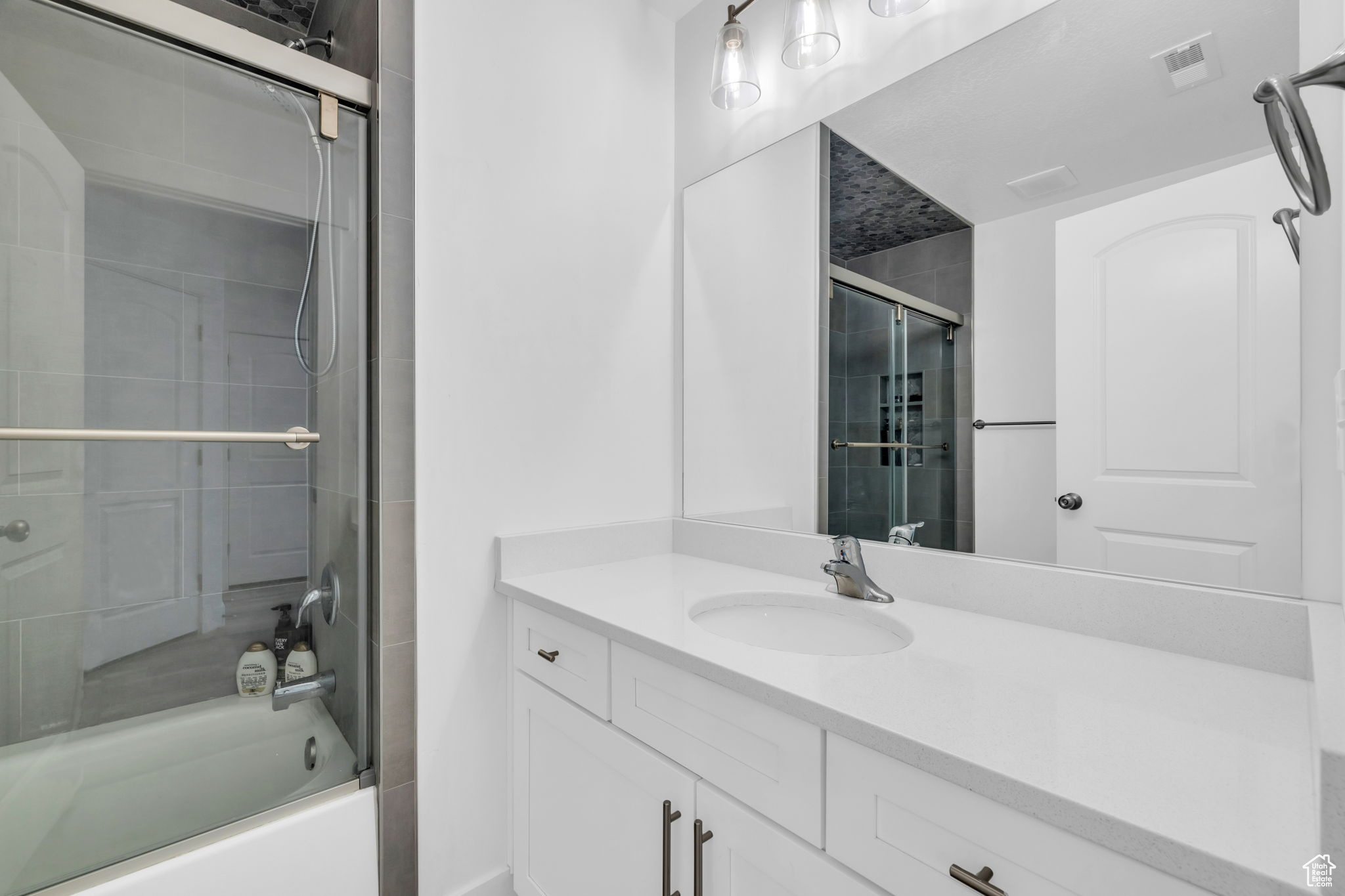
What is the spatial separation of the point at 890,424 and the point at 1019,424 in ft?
0.89

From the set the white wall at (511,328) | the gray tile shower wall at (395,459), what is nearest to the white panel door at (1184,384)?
the white wall at (511,328)

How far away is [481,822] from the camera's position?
135 centimetres

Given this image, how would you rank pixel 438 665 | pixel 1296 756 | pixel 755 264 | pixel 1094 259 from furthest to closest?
pixel 755 264, pixel 438 665, pixel 1094 259, pixel 1296 756

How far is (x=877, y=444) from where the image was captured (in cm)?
135

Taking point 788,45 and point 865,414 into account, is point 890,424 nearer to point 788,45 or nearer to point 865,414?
point 865,414

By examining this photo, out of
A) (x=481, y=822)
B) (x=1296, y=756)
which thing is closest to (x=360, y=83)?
(x=481, y=822)

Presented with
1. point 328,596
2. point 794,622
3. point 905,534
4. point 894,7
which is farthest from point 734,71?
point 328,596

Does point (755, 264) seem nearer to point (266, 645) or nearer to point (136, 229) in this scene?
point (136, 229)

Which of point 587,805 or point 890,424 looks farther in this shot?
point 890,424

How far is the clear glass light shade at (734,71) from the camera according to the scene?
1496 millimetres

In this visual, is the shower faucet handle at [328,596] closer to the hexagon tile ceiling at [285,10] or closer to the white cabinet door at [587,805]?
the white cabinet door at [587,805]

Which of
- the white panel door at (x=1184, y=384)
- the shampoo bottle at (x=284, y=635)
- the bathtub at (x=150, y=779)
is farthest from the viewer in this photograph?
the shampoo bottle at (x=284, y=635)

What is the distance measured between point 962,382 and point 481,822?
143 cm

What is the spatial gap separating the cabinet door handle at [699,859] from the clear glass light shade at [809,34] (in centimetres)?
157
